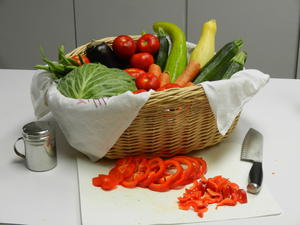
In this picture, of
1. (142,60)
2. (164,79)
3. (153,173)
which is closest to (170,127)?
(153,173)

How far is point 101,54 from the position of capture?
119cm

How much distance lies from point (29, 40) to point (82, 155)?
1.60 meters

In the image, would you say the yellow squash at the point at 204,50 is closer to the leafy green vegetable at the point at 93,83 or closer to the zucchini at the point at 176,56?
the zucchini at the point at 176,56

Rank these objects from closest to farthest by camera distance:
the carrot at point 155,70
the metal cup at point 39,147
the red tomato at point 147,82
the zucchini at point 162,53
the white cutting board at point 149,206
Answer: the white cutting board at point 149,206 < the metal cup at point 39,147 < the red tomato at point 147,82 < the carrot at point 155,70 < the zucchini at point 162,53

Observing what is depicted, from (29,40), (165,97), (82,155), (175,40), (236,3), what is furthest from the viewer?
(29,40)

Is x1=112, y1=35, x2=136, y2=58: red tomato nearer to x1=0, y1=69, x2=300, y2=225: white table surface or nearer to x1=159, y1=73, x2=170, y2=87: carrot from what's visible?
x1=159, y1=73, x2=170, y2=87: carrot

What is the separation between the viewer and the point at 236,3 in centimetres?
226

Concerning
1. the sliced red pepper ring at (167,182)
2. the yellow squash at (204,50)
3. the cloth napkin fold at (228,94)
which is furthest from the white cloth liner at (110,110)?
the yellow squash at (204,50)

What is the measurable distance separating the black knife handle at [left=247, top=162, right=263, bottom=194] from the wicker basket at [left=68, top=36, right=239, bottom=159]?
137 mm

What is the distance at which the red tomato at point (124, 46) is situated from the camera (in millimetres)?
1204

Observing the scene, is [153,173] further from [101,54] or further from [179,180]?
[101,54]

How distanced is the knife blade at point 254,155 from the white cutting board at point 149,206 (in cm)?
2

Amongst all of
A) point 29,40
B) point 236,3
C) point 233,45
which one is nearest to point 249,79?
point 233,45

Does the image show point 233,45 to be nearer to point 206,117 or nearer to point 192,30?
point 206,117
